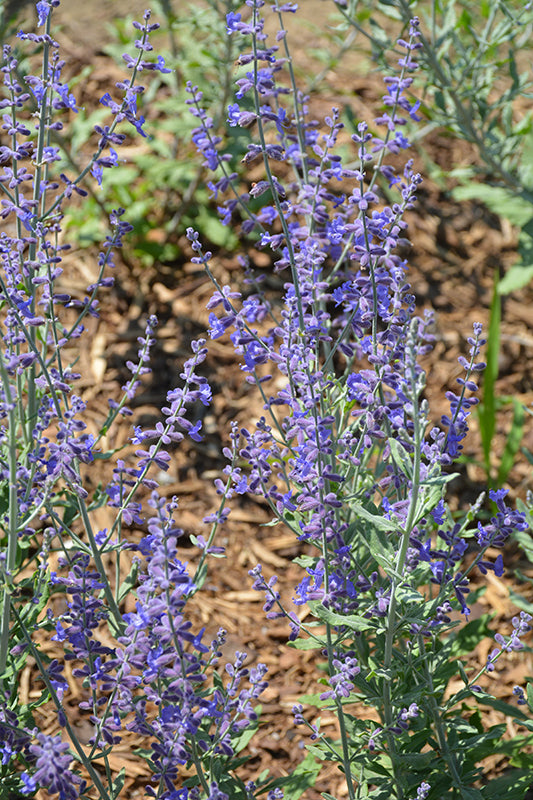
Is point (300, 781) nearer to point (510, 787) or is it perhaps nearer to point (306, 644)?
point (306, 644)

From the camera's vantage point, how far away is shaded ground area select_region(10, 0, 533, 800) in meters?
4.01

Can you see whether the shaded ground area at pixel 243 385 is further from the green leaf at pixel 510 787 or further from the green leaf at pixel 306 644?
the green leaf at pixel 306 644

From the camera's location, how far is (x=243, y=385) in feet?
17.3

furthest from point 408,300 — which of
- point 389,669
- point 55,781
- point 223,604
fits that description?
point 223,604

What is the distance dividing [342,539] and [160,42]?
19.5 feet

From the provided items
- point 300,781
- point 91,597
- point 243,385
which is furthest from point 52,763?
point 243,385

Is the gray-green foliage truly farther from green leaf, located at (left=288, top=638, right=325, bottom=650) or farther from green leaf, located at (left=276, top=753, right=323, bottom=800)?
green leaf, located at (left=276, top=753, right=323, bottom=800)

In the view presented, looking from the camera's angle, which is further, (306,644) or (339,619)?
(306,644)

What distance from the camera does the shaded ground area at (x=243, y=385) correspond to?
13.1ft

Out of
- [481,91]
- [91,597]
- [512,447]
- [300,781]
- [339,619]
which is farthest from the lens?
[481,91]

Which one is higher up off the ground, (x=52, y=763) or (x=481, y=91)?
(x=481, y=91)

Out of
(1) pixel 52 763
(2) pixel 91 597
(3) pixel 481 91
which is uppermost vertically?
(3) pixel 481 91

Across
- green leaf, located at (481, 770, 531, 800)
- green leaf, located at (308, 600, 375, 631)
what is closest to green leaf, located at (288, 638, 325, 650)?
green leaf, located at (308, 600, 375, 631)

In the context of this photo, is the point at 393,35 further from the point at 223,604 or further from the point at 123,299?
the point at 223,604
